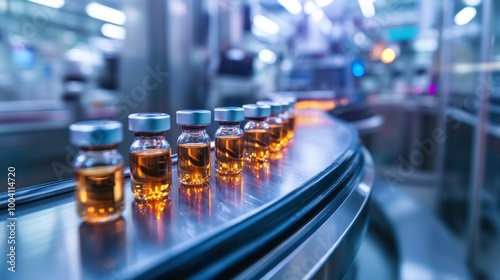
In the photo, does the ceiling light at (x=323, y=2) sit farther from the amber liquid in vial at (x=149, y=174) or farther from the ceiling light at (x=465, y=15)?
the amber liquid in vial at (x=149, y=174)

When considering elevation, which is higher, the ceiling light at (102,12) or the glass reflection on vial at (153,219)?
the ceiling light at (102,12)

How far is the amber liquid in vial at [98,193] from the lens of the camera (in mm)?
492

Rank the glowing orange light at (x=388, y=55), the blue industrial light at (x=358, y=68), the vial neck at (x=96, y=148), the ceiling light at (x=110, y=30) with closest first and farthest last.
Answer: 1. the vial neck at (x=96, y=148)
2. the blue industrial light at (x=358, y=68)
3. the ceiling light at (x=110, y=30)
4. the glowing orange light at (x=388, y=55)

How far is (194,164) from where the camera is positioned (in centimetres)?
69

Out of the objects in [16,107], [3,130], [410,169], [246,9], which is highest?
[246,9]

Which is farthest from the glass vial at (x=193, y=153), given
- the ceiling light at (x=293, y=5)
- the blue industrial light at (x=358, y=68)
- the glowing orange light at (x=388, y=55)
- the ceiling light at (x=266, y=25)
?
the ceiling light at (x=266, y=25)

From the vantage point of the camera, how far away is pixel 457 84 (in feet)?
13.6

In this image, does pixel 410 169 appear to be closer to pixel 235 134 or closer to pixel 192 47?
pixel 192 47

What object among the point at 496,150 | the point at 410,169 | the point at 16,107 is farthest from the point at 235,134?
the point at 410,169

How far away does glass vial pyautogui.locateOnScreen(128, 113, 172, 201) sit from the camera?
59cm

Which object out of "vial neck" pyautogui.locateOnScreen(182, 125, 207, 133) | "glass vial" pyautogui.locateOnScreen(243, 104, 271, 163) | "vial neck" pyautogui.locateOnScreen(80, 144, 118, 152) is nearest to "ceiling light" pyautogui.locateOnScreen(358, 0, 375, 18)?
"glass vial" pyautogui.locateOnScreen(243, 104, 271, 163)

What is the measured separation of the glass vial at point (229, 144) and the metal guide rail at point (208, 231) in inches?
1.7

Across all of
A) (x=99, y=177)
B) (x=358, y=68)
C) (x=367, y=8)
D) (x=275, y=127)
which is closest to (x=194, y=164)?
(x=99, y=177)

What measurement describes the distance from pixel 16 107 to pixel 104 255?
15.7 ft
